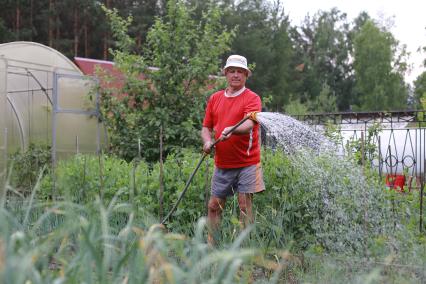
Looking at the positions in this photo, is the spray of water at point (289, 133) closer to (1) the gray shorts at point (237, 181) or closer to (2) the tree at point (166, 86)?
(1) the gray shorts at point (237, 181)

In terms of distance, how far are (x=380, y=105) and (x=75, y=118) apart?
99.8 ft

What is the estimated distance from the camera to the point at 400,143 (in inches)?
445

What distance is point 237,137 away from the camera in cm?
440

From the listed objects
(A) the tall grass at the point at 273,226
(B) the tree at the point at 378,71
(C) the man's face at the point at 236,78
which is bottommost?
(A) the tall grass at the point at 273,226

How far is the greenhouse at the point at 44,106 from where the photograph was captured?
9.27m

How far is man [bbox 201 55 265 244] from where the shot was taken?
14.3ft

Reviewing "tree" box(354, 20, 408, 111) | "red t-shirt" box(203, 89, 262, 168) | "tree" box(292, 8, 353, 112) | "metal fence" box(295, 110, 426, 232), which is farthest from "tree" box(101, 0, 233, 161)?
"tree" box(292, 8, 353, 112)

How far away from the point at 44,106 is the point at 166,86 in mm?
2162

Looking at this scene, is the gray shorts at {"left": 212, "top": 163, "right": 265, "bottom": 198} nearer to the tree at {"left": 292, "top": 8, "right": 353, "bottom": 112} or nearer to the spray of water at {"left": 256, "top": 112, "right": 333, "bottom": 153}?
the spray of water at {"left": 256, "top": 112, "right": 333, "bottom": 153}

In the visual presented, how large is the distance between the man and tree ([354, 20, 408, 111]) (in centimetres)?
3401

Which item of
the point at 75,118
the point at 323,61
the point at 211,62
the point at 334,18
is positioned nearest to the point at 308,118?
the point at 211,62

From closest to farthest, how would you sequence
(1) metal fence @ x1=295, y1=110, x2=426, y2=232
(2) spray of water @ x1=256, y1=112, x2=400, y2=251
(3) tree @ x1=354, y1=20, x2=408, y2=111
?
(2) spray of water @ x1=256, y1=112, x2=400, y2=251 → (1) metal fence @ x1=295, y1=110, x2=426, y2=232 → (3) tree @ x1=354, y1=20, x2=408, y2=111

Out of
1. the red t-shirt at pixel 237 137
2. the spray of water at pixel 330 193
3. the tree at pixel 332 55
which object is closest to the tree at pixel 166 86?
the spray of water at pixel 330 193

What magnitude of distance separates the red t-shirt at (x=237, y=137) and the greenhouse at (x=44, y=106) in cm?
507
